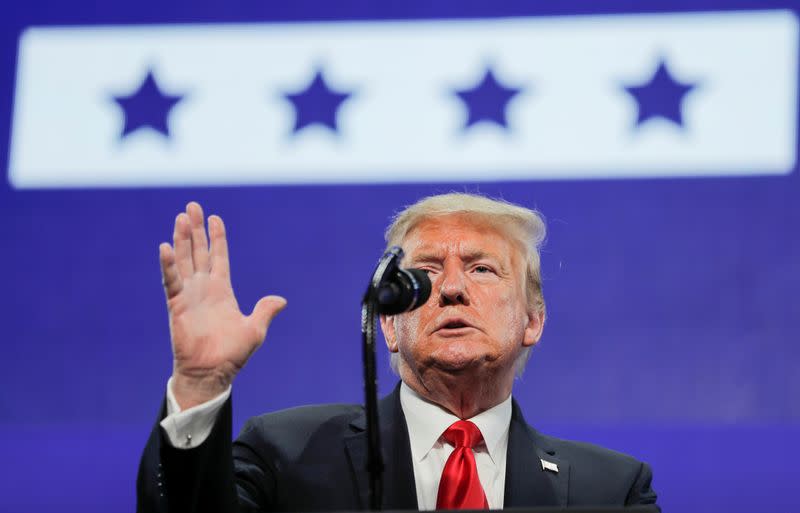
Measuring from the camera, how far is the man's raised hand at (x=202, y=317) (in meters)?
1.80

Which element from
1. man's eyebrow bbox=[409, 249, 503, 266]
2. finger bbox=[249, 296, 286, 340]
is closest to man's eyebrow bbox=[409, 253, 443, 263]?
man's eyebrow bbox=[409, 249, 503, 266]

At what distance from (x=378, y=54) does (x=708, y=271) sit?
106 centimetres

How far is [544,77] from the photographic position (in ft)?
10.5

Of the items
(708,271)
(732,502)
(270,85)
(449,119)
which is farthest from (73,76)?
(732,502)

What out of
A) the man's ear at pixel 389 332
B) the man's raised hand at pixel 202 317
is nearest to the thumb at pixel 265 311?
the man's raised hand at pixel 202 317

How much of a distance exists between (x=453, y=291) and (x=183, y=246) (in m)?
0.66

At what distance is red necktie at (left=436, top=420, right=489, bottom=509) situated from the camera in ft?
7.14

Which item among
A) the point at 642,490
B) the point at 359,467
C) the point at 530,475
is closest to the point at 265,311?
the point at 359,467

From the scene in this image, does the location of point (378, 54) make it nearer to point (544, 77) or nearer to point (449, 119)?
point (449, 119)

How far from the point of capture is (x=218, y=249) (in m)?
1.92

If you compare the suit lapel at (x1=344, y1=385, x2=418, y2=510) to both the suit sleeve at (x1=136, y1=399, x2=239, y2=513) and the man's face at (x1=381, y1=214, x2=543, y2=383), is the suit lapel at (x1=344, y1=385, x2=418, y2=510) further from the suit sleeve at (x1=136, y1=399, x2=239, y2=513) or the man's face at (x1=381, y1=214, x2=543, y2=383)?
the suit sleeve at (x1=136, y1=399, x2=239, y2=513)

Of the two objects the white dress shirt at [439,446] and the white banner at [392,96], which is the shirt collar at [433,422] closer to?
the white dress shirt at [439,446]

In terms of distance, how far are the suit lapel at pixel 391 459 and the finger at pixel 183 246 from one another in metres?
0.50

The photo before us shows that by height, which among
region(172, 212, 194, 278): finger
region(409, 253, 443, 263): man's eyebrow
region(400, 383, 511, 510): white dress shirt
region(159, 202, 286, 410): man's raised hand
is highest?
region(409, 253, 443, 263): man's eyebrow
